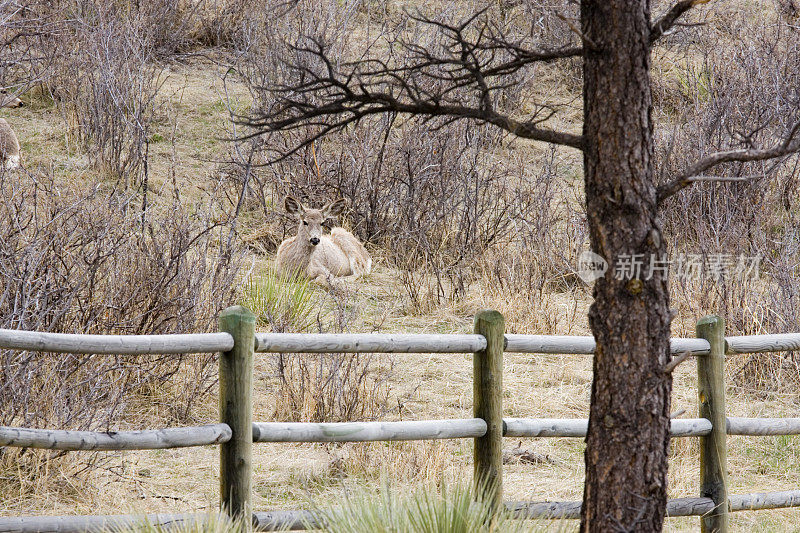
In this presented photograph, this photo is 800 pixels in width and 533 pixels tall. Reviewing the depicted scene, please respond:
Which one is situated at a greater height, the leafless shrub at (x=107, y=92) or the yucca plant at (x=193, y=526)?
the leafless shrub at (x=107, y=92)

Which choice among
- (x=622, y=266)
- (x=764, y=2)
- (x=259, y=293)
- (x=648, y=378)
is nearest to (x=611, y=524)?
(x=648, y=378)

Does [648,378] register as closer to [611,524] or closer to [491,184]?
[611,524]

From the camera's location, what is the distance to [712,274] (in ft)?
28.0

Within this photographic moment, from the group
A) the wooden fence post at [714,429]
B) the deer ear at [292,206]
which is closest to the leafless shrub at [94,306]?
the deer ear at [292,206]

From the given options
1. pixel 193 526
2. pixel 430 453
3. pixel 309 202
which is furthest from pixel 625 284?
pixel 309 202

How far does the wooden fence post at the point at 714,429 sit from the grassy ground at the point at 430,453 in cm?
34

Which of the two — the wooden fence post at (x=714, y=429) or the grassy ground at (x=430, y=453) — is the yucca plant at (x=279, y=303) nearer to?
A: the grassy ground at (x=430, y=453)

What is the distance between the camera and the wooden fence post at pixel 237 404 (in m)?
4.08

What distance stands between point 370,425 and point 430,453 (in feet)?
3.74

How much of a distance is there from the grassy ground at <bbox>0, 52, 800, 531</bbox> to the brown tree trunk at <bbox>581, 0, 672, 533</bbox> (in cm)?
76

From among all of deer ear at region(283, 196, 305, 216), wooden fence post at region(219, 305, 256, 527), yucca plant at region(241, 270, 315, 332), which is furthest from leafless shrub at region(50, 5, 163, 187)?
wooden fence post at region(219, 305, 256, 527)

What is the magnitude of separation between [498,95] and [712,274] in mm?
5961

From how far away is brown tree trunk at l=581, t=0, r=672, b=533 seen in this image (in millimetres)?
3064

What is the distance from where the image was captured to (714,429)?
490 cm
